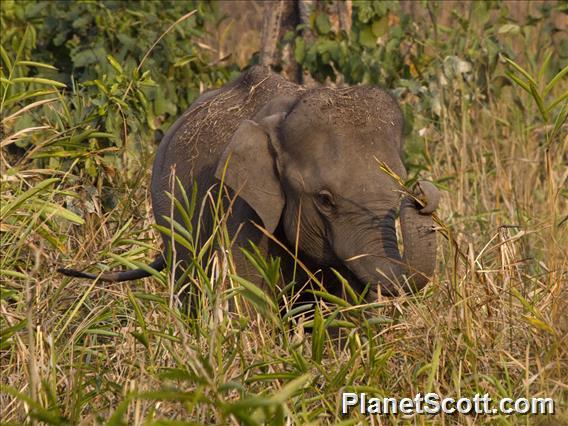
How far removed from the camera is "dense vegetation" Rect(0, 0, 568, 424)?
425 cm

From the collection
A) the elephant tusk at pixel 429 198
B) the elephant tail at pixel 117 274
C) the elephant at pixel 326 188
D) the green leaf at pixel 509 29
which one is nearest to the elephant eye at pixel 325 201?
the elephant at pixel 326 188

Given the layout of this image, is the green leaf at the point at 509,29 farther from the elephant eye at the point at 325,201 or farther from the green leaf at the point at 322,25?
→ the elephant eye at the point at 325,201

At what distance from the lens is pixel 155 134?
8.46m

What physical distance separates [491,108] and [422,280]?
137 inches

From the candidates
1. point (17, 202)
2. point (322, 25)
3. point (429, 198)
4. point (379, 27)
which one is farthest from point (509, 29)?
point (17, 202)

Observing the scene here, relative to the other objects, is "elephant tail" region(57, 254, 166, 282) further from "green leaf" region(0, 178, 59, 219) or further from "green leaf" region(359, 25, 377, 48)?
"green leaf" region(359, 25, 377, 48)

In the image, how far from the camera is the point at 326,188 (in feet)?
18.1

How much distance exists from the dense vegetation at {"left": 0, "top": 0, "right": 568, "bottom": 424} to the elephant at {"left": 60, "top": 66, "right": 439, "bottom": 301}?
18cm

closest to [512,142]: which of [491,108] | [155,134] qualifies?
[491,108]

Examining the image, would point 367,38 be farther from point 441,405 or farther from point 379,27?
point 441,405

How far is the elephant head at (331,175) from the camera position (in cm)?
536

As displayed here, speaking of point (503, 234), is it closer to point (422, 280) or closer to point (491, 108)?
point (422, 280)

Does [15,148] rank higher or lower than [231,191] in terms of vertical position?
lower

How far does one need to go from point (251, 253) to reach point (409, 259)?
603 mm
